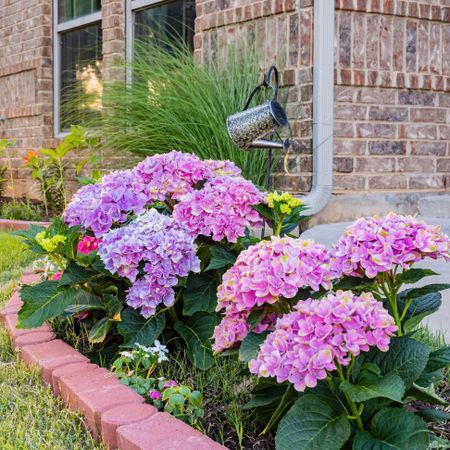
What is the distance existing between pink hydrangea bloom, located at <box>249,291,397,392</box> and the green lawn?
0.58 metres

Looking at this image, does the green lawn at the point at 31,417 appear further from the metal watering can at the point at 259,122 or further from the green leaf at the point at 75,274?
the metal watering can at the point at 259,122

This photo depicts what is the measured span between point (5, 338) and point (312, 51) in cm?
256

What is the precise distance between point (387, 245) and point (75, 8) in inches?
246

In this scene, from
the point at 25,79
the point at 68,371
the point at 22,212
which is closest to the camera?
the point at 68,371

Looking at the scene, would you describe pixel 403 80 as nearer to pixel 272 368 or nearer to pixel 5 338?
pixel 5 338

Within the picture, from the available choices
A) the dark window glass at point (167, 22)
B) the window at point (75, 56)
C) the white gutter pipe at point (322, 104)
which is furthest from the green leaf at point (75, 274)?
the window at point (75, 56)

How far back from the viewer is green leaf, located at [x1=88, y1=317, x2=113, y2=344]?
231 cm

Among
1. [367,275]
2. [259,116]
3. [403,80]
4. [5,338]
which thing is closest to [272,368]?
[367,275]

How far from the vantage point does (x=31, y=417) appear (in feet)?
6.27

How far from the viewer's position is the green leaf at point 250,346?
1.67 metres

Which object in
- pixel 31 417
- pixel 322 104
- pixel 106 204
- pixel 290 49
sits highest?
pixel 290 49

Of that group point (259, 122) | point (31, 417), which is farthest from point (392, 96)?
point (31, 417)

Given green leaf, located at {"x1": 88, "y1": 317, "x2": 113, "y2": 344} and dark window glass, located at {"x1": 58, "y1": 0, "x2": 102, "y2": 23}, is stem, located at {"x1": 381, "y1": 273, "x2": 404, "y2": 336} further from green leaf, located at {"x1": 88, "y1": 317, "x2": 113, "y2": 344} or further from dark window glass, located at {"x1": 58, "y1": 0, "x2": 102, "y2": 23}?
dark window glass, located at {"x1": 58, "y1": 0, "x2": 102, "y2": 23}

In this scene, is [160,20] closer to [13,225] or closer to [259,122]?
[13,225]
